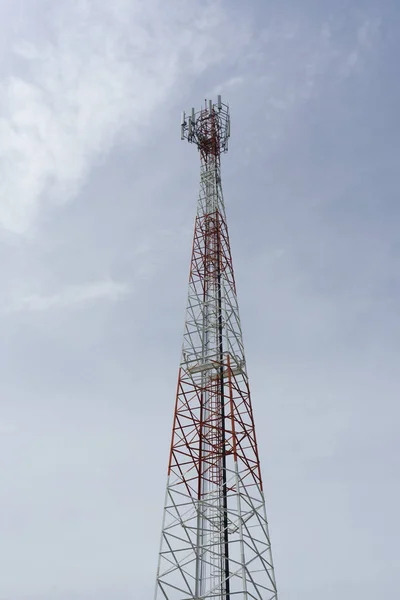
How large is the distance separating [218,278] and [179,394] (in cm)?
907

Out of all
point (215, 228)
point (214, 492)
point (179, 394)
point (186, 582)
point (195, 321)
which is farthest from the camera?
point (215, 228)

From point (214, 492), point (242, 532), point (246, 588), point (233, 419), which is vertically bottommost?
point (246, 588)

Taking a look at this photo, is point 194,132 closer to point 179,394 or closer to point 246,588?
point 179,394

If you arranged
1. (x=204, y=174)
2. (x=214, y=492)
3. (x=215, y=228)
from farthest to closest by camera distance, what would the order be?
(x=204, y=174)
(x=215, y=228)
(x=214, y=492)

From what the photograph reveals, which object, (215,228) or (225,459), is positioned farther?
(215,228)

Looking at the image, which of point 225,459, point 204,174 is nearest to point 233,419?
point 225,459

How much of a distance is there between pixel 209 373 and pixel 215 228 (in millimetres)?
11532

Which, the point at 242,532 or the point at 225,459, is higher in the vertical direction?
the point at 225,459

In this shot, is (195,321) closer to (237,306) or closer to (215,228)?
(237,306)

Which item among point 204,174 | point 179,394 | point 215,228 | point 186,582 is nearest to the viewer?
point 186,582

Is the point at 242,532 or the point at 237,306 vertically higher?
the point at 237,306

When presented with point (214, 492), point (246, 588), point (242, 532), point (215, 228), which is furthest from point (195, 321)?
point (246, 588)

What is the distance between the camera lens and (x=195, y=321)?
39156 mm

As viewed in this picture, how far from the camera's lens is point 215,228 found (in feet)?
139
